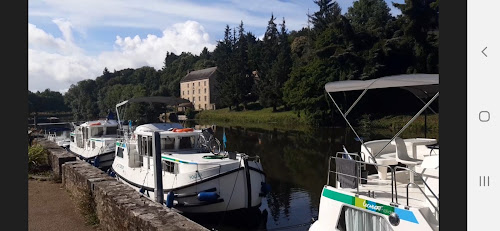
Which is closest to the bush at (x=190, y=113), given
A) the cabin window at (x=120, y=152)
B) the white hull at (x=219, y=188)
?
the cabin window at (x=120, y=152)

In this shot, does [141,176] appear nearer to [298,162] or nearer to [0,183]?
[298,162]

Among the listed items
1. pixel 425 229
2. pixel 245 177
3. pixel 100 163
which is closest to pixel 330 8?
pixel 100 163

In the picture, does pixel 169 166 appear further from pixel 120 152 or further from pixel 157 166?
pixel 120 152

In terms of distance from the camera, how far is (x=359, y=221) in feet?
23.5

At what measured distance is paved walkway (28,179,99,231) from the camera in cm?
941

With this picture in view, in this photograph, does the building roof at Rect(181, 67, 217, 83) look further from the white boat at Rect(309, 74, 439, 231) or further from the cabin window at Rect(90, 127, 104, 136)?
the white boat at Rect(309, 74, 439, 231)

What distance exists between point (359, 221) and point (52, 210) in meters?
8.03

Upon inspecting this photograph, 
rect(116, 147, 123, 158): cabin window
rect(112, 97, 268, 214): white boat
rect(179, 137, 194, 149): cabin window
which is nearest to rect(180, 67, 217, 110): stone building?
rect(116, 147, 123, 158): cabin window

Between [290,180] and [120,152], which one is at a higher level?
[120,152]

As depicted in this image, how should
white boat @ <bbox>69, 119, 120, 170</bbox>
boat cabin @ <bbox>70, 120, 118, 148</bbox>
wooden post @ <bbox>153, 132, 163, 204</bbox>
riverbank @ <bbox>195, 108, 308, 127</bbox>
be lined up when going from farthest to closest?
1. riverbank @ <bbox>195, 108, 308, 127</bbox>
2. boat cabin @ <bbox>70, 120, 118, 148</bbox>
3. white boat @ <bbox>69, 119, 120, 170</bbox>
4. wooden post @ <bbox>153, 132, 163, 204</bbox>

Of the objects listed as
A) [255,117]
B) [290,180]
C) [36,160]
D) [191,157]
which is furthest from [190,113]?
[191,157]

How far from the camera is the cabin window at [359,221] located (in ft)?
22.2

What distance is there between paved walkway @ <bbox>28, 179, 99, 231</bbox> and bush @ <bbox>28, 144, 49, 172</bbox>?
3.03 meters

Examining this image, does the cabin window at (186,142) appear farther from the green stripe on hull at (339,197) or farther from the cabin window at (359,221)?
the cabin window at (359,221)
